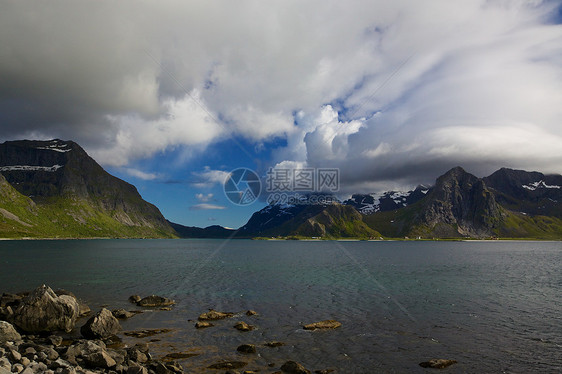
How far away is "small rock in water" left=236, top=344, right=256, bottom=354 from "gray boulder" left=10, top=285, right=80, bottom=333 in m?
20.7

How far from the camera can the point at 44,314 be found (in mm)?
36812

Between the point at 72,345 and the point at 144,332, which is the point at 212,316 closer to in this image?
the point at 144,332

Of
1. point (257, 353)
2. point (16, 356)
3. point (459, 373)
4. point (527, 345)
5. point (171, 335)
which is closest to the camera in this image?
point (16, 356)

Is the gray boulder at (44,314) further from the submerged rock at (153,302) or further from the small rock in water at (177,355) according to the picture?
the small rock in water at (177,355)

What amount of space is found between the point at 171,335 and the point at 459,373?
28416 mm

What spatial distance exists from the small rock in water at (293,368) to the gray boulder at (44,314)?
26.3 meters

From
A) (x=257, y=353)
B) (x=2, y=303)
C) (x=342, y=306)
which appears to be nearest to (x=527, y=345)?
(x=342, y=306)

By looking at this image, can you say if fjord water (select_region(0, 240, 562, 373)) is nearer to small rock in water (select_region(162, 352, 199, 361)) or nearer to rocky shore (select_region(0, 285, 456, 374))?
small rock in water (select_region(162, 352, 199, 361))

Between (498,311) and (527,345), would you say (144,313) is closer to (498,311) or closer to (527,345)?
(527,345)

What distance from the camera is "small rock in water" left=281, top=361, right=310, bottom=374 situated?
26422 mm

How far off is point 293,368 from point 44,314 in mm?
29298

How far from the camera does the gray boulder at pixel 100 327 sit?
34641 millimetres

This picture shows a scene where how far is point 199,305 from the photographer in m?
52.0

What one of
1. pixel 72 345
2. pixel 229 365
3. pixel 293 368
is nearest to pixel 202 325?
pixel 229 365
